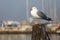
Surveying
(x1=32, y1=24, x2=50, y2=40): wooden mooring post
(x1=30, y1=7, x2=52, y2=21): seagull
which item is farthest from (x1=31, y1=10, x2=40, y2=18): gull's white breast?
(x1=32, y1=24, x2=50, y2=40): wooden mooring post

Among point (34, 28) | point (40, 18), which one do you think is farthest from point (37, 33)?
A: point (40, 18)

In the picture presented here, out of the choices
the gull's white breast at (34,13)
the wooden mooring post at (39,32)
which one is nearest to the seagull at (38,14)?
the gull's white breast at (34,13)

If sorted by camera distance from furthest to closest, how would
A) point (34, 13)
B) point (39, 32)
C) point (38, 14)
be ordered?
1. point (34, 13)
2. point (38, 14)
3. point (39, 32)

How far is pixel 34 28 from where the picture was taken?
589cm

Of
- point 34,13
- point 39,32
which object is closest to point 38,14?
point 34,13

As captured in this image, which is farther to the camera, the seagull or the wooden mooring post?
the seagull

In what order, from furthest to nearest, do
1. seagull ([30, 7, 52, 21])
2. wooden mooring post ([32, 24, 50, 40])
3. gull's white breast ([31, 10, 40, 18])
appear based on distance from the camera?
gull's white breast ([31, 10, 40, 18]), seagull ([30, 7, 52, 21]), wooden mooring post ([32, 24, 50, 40])

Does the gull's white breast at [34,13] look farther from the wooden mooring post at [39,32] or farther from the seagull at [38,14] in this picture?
the wooden mooring post at [39,32]

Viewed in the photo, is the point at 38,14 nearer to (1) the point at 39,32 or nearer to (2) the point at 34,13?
(2) the point at 34,13

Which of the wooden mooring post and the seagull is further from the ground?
the seagull

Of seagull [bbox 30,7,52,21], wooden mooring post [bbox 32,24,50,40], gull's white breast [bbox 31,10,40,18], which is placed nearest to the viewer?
wooden mooring post [bbox 32,24,50,40]

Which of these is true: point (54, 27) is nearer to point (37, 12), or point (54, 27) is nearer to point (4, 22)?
point (4, 22)

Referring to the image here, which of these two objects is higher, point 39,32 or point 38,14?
point 38,14

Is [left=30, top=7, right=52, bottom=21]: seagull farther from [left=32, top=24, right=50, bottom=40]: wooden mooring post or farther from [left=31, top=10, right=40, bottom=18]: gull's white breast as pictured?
[left=32, top=24, right=50, bottom=40]: wooden mooring post
